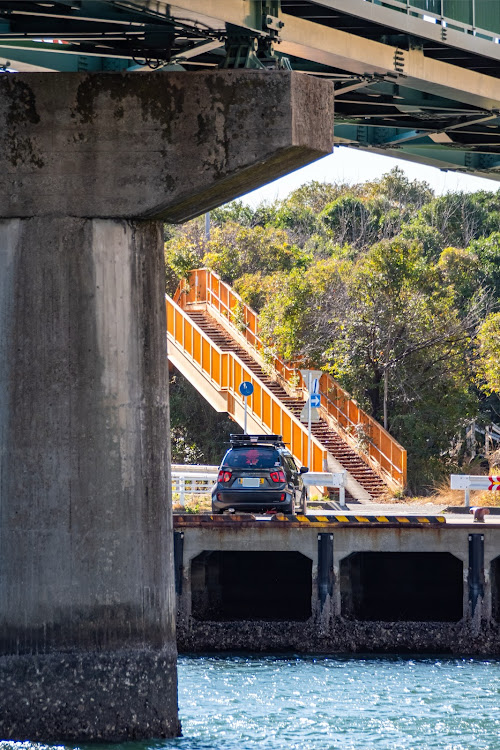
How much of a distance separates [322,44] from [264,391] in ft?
71.5

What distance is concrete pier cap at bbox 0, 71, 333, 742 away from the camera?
1280 centimetres

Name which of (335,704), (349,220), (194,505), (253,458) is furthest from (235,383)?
(335,704)

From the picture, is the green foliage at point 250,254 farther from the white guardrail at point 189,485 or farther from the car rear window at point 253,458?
the car rear window at point 253,458

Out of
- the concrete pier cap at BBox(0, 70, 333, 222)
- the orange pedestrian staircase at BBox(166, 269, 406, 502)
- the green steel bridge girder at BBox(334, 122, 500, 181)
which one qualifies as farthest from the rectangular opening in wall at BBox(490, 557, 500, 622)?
the concrete pier cap at BBox(0, 70, 333, 222)

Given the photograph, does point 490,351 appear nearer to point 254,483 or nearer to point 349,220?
point 254,483

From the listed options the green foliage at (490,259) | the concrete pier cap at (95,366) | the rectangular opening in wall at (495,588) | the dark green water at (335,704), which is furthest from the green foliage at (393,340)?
the concrete pier cap at (95,366)

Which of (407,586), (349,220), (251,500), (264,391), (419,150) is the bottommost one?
(407,586)

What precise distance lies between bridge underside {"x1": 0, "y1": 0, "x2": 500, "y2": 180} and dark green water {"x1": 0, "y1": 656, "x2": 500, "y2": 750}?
259 inches

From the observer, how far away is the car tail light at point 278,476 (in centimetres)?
2291

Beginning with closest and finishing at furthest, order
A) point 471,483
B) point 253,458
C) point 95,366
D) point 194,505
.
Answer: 1. point 95,366
2. point 253,458
3. point 471,483
4. point 194,505

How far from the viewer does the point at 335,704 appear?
15.9 m

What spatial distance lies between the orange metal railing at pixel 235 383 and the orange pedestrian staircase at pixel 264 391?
24mm

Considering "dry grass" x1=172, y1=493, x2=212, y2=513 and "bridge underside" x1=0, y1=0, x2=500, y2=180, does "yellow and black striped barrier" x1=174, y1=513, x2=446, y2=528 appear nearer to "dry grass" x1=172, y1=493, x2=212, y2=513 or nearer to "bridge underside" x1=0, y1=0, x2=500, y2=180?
"dry grass" x1=172, y1=493, x2=212, y2=513

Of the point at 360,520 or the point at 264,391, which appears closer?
the point at 360,520
